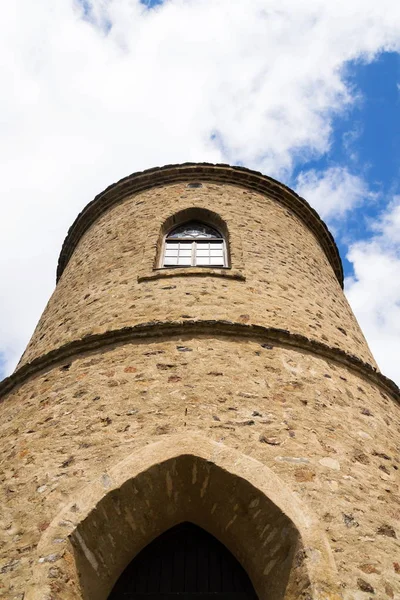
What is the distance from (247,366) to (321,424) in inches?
34.1

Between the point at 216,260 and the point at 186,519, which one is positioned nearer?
the point at 186,519

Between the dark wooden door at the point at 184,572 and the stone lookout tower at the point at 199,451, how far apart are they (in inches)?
0.4

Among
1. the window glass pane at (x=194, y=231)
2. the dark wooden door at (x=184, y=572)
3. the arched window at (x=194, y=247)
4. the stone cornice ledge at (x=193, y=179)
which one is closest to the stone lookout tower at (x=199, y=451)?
the dark wooden door at (x=184, y=572)

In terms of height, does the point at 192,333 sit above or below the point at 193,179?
below

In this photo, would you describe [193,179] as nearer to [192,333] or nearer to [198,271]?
[198,271]

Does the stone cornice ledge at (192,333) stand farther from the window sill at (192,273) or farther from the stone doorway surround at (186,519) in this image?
the stone doorway surround at (186,519)

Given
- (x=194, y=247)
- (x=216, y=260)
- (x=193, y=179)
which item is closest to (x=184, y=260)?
(x=194, y=247)

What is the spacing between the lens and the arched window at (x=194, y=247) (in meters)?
7.62

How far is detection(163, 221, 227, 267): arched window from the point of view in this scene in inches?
300

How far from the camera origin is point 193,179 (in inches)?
366

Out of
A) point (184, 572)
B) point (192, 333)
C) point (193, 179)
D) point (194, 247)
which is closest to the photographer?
point (184, 572)

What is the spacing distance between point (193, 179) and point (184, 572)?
655 cm

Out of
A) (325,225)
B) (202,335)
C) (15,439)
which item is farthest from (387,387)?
(325,225)

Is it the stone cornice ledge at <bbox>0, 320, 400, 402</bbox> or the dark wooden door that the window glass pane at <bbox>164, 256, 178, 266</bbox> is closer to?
the stone cornice ledge at <bbox>0, 320, 400, 402</bbox>
